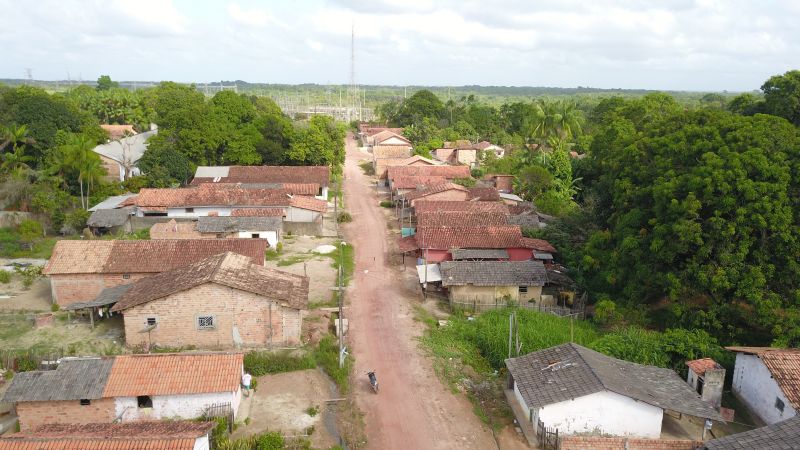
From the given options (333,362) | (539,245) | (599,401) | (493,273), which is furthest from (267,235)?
(599,401)

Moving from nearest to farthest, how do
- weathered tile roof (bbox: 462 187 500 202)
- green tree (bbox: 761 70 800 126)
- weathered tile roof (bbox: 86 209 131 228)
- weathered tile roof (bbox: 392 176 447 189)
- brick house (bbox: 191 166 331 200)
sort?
green tree (bbox: 761 70 800 126), weathered tile roof (bbox: 86 209 131 228), weathered tile roof (bbox: 462 187 500 202), weathered tile roof (bbox: 392 176 447 189), brick house (bbox: 191 166 331 200)

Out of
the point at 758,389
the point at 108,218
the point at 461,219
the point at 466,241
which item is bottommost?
the point at 758,389

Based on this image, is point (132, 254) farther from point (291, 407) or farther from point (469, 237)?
point (469, 237)

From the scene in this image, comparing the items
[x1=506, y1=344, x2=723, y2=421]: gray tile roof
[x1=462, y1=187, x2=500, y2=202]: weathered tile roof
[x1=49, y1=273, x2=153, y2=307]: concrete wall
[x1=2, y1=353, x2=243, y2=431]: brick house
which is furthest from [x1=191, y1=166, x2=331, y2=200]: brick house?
[x1=506, y1=344, x2=723, y2=421]: gray tile roof

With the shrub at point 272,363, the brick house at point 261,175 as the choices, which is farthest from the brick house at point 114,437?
the brick house at point 261,175

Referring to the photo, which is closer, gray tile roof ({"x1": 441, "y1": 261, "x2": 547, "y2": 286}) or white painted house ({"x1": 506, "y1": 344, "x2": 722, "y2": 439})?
white painted house ({"x1": 506, "y1": 344, "x2": 722, "y2": 439})

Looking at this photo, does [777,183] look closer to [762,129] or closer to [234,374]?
[762,129]

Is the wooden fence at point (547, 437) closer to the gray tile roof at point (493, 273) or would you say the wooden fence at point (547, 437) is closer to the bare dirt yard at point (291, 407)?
the bare dirt yard at point (291, 407)

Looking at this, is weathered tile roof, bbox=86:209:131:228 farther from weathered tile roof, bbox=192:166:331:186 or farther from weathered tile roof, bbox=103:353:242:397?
weathered tile roof, bbox=103:353:242:397
